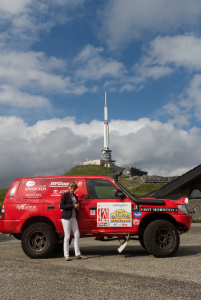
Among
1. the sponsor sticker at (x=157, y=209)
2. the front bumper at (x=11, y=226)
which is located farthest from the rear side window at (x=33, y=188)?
the sponsor sticker at (x=157, y=209)

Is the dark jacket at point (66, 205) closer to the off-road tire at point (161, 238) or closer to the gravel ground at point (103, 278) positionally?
the gravel ground at point (103, 278)

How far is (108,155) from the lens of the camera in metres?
153

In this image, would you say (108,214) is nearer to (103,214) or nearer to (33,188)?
(103,214)

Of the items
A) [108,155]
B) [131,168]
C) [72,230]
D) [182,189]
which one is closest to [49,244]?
[72,230]

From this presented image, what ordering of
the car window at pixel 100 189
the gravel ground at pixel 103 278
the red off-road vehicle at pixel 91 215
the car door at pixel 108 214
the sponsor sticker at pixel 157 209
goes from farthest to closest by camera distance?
the car window at pixel 100 189 < the sponsor sticker at pixel 157 209 < the car door at pixel 108 214 < the red off-road vehicle at pixel 91 215 < the gravel ground at pixel 103 278

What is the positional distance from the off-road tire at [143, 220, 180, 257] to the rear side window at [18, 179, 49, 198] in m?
2.99

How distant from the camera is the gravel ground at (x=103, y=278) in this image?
4047mm

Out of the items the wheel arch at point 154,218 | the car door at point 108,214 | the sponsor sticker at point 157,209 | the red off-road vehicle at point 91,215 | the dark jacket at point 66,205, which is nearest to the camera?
the dark jacket at point 66,205

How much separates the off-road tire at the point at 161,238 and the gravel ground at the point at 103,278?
8.4 inches

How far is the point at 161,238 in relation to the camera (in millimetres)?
7043

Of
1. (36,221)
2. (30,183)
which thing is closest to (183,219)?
(36,221)

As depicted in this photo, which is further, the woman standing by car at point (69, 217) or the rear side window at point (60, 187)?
the rear side window at point (60, 187)

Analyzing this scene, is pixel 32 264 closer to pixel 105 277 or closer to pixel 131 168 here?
pixel 105 277

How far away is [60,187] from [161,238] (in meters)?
3.03
